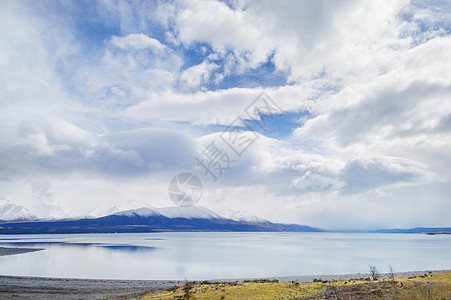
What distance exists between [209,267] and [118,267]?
21.2 meters

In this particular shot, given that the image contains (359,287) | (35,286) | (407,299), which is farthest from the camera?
(35,286)

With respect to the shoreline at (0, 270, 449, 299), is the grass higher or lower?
higher

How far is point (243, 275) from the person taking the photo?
61.6 metres

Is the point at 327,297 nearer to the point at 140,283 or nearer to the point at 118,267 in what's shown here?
the point at 140,283

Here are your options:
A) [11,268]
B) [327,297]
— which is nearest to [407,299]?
[327,297]

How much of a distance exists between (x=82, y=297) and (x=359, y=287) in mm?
31379

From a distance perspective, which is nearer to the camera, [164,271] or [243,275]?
[243,275]

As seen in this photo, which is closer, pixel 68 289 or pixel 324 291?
pixel 324 291

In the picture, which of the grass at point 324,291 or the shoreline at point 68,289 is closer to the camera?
the grass at point 324,291

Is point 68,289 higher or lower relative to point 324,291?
lower

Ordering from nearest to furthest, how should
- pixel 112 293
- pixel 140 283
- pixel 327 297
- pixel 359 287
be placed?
1. pixel 327 297
2. pixel 359 287
3. pixel 112 293
4. pixel 140 283

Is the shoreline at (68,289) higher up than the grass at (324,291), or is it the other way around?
the grass at (324,291)

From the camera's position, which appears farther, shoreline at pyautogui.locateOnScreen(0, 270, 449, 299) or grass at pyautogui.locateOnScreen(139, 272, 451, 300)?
shoreline at pyautogui.locateOnScreen(0, 270, 449, 299)

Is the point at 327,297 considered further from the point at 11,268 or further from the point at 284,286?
the point at 11,268
